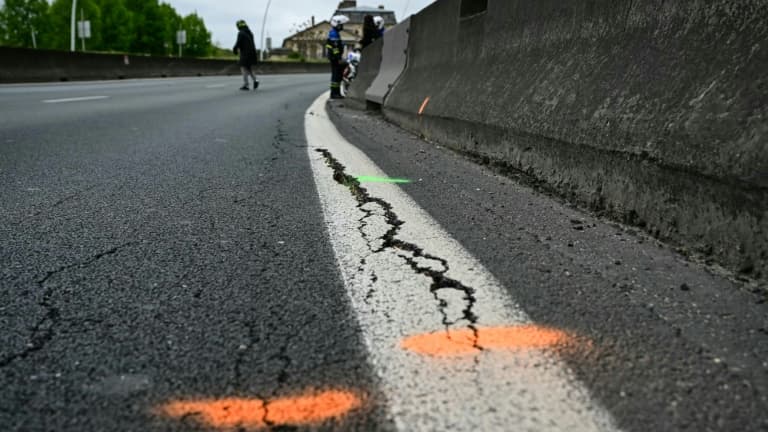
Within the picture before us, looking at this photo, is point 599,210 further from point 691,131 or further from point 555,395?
point 555,395

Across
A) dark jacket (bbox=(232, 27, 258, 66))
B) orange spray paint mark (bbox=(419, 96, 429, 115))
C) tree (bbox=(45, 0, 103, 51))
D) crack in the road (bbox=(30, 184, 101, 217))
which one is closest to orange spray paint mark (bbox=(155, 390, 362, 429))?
crack in the road (bbox=(30, 184, 101, 217))

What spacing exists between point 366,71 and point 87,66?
15280 millimetres

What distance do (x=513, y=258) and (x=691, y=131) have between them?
0.75 meters

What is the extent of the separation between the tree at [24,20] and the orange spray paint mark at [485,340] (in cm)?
9785

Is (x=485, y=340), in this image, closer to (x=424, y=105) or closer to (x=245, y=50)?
(x=424, y=105)

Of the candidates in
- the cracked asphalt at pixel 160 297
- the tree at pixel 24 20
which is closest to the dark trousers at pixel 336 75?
the cracked asphalt at pixel 160 297

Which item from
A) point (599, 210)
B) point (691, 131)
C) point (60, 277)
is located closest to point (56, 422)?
point (60, 277)

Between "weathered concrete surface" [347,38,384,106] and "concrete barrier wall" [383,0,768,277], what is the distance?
565cm

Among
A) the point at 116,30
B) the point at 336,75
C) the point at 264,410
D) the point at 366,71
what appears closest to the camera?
the point at 264,410

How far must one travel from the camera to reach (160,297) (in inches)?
67.0

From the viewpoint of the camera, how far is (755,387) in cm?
120

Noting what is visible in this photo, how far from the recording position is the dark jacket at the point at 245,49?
1892cm

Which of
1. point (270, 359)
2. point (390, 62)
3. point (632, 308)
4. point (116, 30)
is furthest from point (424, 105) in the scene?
point (116, 30)

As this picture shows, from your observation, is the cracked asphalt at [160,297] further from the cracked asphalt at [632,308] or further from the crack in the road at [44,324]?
the cracked asphalt at [632,308]
